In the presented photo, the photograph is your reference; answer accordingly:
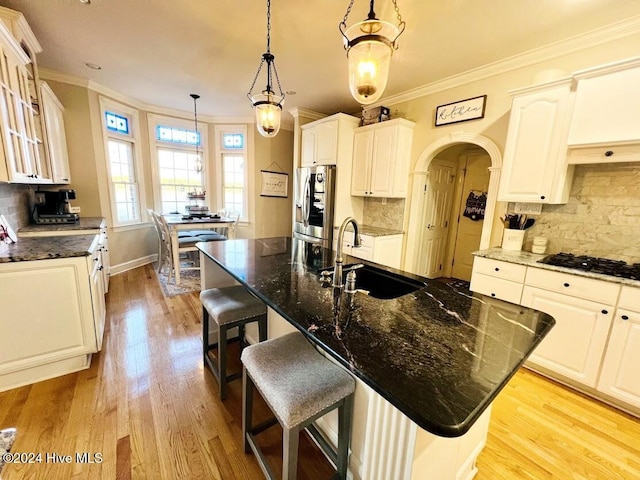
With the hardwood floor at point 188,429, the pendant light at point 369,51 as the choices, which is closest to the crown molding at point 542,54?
the pendant light at point 369,51

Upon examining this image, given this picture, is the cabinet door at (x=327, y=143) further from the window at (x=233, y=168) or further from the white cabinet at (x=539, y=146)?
the white cabinet at (x=539, y=146)

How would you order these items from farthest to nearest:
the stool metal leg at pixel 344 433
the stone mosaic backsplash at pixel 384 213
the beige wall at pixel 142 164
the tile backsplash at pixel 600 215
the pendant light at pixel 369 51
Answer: the stone mosaic backsplash at pixel 384 213
the beige wall at pixel 142 164
the tile backsplash at pixel 600 215
the pendant light at pixel 369 51
the stool metal leg at pixel 344 433

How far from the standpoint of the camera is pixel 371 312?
1.10 metres

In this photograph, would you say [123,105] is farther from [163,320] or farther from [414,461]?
[414,461]

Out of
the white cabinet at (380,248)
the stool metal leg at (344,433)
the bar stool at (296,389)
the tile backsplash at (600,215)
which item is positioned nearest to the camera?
the bar stool at (296,389)

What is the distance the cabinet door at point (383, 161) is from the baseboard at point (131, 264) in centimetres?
416

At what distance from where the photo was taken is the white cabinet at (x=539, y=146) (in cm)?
216

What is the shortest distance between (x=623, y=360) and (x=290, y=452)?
2.30 m

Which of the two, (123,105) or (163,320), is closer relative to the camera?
(163,320)

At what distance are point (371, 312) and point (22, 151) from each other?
9.76ft

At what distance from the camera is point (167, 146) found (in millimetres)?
4914

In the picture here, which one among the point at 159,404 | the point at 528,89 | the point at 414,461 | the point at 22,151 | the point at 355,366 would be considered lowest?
the point at 159,404

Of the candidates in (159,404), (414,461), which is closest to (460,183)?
(414,461)

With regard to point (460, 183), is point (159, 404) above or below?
below
